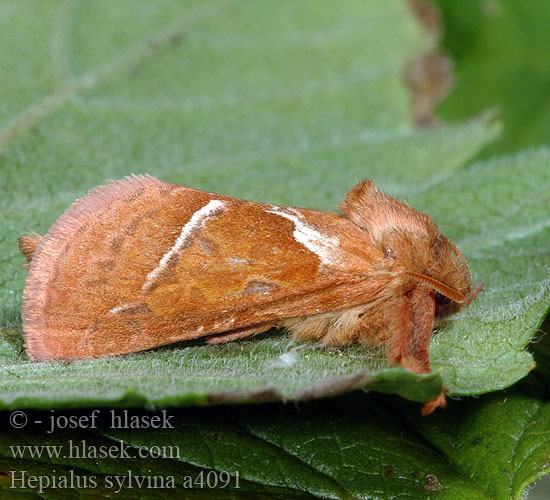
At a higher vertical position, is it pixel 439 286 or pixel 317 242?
pixel 317 242

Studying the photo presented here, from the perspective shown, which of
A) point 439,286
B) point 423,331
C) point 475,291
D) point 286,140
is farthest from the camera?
point 286,140

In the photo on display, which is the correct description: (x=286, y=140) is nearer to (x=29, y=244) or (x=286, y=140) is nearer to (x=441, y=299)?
(x=441, y=299)

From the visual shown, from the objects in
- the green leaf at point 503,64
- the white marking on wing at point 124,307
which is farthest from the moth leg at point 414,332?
the green leaf at point 503,64

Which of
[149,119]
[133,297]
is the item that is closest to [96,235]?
[133,297]

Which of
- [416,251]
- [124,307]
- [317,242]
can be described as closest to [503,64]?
[416,251]

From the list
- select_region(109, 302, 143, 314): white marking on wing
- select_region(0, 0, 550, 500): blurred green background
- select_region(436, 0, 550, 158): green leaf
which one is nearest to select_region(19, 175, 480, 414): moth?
select_region(109, 302, 143, 314): white marking on wing

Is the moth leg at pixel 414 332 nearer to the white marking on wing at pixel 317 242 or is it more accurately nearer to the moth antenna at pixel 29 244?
the white marking on wing at pixel 317 242
